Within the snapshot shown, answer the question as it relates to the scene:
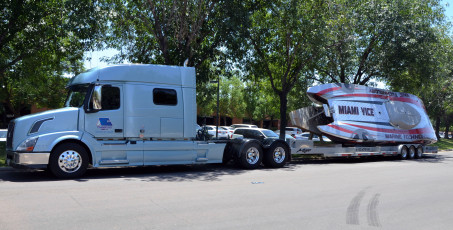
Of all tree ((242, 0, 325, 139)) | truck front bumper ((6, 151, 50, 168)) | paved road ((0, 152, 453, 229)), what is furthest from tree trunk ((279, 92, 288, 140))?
truck front bumper ((6, 151, 50, 168))

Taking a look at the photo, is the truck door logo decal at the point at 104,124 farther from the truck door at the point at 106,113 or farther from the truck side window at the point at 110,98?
the truck side window at the point at 110,98

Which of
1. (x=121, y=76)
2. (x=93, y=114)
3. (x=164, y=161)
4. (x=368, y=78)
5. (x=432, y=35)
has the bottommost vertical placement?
(x=164, y=161)

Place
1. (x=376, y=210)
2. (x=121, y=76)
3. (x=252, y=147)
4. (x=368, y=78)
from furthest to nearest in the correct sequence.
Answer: (x=368, y=78), (x=252, y=147), (x=121, y=76), (x=376, y=210)

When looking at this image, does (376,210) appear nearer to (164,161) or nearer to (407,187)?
(407,187)

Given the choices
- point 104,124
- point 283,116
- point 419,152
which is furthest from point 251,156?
point 419,152

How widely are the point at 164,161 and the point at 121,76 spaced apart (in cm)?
277

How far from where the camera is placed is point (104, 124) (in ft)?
33.6

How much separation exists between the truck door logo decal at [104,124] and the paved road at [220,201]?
137cm

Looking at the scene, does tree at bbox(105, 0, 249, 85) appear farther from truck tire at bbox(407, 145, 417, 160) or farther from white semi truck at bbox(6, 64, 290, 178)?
truck tire at bbox(407, 145, 417, 160)

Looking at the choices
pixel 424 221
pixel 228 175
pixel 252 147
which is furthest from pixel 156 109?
pixel 424 221

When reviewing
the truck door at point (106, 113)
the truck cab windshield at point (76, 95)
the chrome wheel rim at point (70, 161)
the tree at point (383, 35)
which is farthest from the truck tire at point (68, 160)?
the tree at point (383, 35)

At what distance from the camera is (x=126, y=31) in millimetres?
15828

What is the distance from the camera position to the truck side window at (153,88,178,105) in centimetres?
1104

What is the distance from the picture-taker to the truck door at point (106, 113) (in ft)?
32.9
